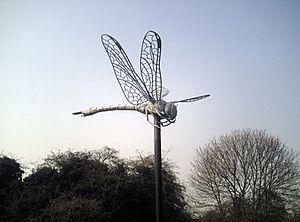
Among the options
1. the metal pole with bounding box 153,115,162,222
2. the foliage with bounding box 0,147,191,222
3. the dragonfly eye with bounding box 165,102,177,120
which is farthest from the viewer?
the foliage with bounding box 0,147,191,222

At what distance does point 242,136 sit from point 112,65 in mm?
13819

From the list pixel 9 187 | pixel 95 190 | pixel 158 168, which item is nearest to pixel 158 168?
pixel 158 168

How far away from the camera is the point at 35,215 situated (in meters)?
13.6

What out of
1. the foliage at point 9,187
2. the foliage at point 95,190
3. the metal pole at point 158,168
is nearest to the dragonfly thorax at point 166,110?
the metal pole at point 158,168

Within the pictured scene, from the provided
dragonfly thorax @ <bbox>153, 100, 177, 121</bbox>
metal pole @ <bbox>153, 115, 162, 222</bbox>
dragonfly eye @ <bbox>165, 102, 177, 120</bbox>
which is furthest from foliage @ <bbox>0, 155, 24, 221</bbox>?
dragonfly eye @ <bbox>165, 102, 177, 120</bbox>

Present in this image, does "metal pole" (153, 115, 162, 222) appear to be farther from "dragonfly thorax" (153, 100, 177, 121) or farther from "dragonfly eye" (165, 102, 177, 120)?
"dragonfly eye" (165, 102, 177, 120)

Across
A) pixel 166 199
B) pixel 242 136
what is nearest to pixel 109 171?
pixel 166 199

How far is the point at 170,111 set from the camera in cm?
1047

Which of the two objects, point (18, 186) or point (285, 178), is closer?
point (18, 186)

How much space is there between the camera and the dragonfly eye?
1046 cm

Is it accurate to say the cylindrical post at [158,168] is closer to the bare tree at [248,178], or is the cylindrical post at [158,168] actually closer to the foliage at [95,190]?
the foliage at [95,190]

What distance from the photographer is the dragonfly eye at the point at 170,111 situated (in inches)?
412

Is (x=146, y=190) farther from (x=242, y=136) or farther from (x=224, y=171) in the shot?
(x=242, y=136)

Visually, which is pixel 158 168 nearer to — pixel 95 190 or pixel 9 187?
pixel 95 190
